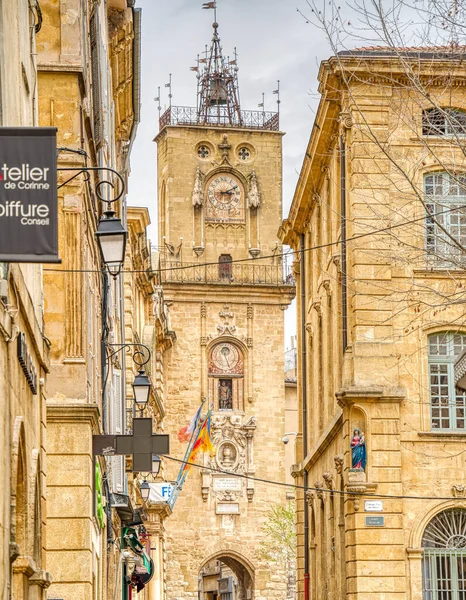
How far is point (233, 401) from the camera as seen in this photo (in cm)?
6888

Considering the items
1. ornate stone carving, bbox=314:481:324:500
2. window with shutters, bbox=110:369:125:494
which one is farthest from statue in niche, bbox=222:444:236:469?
window with shutters, bbox=110:369:125:494

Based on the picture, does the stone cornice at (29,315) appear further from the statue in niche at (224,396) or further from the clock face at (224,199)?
the clock face at (224,199)

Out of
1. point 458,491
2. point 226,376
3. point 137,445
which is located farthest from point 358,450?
point 226,376

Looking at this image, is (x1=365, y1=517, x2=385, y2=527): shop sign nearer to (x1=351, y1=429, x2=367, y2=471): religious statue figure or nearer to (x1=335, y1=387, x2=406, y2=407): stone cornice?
(x1=351, y1=429, x2=367, y2=471): religious statue figure

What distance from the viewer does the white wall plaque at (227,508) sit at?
2621 inches

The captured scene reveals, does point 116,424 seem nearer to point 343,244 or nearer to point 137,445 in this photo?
point 343,244

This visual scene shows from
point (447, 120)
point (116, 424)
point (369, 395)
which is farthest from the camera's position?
point (116, 424)

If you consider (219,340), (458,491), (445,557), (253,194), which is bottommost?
(445,557)

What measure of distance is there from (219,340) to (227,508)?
26.3 feet

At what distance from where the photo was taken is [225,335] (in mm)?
68875

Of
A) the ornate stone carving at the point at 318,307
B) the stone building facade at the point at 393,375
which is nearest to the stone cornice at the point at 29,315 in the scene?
the stone building facade at the point at 393,375

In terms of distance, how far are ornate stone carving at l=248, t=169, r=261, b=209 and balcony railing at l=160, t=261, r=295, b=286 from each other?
3.21 metres

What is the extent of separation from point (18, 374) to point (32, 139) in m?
3.96

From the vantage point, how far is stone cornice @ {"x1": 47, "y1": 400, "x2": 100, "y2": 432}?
20.0 m
